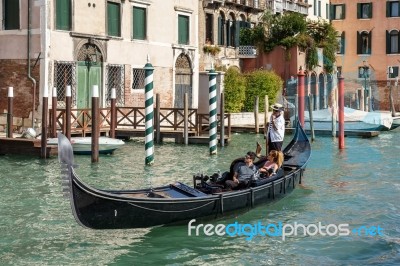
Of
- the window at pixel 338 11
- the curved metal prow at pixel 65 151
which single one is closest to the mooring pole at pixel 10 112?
the curved metal prow at pixel 65 151

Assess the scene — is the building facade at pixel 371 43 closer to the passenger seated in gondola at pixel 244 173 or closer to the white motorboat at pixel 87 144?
the white motorboat at pixel 87 144

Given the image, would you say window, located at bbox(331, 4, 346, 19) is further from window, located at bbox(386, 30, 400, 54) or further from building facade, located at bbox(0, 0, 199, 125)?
building facade, located at bbox(0, 0, 199, 125)

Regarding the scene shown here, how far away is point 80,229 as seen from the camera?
8031mm

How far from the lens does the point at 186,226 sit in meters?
7.93

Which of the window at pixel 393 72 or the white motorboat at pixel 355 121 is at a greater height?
the window at pixel 393 72

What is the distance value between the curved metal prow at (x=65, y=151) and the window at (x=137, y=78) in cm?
1381

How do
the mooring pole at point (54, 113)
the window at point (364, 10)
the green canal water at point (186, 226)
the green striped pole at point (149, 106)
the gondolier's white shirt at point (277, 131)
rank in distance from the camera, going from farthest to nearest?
the window at point (364, 10) < the mooring pole at point (54, 113) < the green striped pole at point (149, 106) < the gondolier's white shirt at point (277, 131) < the green canal water at point (186, 226)

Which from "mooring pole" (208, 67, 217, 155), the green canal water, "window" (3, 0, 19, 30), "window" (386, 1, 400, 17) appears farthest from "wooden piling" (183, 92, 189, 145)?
"window" (386, 1, 400, 17)

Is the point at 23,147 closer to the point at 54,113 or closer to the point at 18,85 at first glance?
the point at 54,113

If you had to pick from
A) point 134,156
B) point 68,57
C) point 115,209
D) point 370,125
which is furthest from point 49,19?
point 115,209

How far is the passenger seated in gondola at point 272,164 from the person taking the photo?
9502 mm

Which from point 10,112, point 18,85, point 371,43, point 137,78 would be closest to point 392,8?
point 371,43

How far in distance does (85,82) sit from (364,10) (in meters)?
21.0

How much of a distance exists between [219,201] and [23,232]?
79.1 inches
